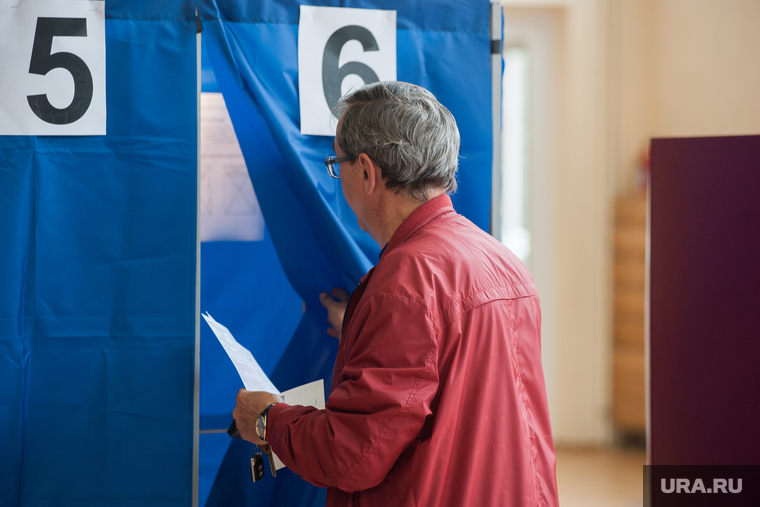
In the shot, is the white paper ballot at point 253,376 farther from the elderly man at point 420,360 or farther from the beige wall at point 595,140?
the beige wall at point 595,140

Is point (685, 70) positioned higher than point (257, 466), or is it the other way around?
point (685, 70)

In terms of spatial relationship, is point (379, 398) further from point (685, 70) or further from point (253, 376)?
point (685, 70)

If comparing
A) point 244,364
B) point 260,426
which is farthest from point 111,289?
point 260,426

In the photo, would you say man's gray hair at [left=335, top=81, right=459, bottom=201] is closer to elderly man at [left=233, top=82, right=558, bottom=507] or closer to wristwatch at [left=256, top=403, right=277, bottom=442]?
elderly man at [left=233, top=82, right=558, bottom=507]

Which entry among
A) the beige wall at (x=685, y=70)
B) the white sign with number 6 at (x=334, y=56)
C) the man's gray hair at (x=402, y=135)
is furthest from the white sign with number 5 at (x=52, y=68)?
the beige wall at (x=685, y=70)

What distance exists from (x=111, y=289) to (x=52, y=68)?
58 cm

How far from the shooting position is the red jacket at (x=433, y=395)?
94cm

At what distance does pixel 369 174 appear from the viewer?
3.76 feet

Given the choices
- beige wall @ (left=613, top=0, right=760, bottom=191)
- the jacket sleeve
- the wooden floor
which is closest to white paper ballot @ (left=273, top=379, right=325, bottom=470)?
the jacket sleeve

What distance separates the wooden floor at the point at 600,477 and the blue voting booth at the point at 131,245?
2.31 m

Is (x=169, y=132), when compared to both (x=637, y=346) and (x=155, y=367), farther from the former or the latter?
(x=637, y=346)

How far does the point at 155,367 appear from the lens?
61.7 inches

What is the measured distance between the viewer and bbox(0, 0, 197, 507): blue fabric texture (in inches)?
60.3

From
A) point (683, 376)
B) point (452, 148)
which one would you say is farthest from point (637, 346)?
point (452, 148)
